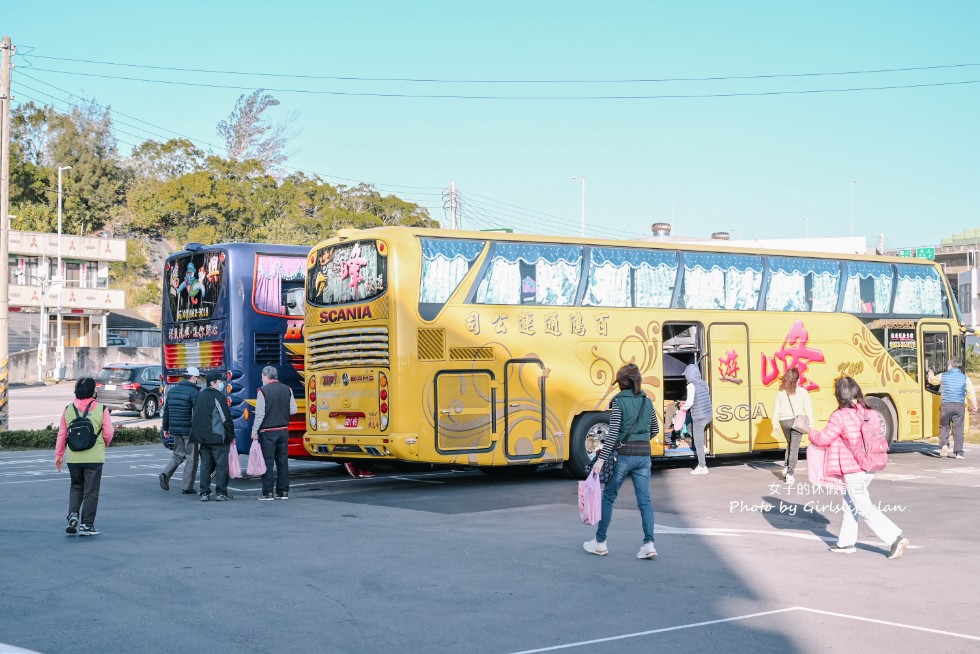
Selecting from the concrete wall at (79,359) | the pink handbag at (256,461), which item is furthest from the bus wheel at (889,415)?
the concrete wall at (79,359)

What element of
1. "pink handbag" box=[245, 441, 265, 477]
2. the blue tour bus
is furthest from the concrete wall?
"pink handbag" box=[245, 441, 265, 477]

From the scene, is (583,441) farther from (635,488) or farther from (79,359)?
(79,359)

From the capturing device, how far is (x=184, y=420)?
1594 cm

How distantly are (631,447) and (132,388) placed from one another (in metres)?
28.3

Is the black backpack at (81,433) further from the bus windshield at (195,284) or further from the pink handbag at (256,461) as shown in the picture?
the bus windshield at (195,284)

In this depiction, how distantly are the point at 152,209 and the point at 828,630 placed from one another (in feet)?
298

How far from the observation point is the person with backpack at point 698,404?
1788 cm

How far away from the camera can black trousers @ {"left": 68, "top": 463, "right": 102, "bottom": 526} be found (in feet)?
38.8

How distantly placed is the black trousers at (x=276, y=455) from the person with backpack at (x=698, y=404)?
645 cm

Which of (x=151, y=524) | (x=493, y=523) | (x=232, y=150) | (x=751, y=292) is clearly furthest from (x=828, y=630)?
(x=232, y=150)

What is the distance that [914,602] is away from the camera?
8.25 metres

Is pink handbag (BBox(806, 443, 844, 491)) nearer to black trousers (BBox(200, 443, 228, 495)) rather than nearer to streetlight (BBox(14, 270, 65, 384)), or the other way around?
black trousers (BBox(200, 443, 228, 495))

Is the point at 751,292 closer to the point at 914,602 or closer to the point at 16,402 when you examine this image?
the point at 914,602

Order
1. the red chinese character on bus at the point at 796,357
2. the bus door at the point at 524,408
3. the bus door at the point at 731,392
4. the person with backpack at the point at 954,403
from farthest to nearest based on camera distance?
the person with backpack at the point at 954,403 < the red chinese character on bus at the point at 796,357 < the bus door at the point at 731,392 < the bus door at the point at 524,408
